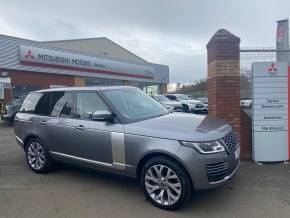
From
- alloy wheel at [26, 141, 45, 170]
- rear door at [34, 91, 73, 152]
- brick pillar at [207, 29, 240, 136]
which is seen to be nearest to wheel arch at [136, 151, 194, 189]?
rear door at [34, 91, 73, 152]

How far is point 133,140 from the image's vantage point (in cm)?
418

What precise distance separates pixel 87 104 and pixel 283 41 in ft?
15.0

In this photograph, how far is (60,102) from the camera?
5.49 meters

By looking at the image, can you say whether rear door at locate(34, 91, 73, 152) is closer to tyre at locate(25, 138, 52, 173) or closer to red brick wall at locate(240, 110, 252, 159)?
tyre at locate(25, 138, 52, 173)

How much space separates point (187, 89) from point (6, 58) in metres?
30.4

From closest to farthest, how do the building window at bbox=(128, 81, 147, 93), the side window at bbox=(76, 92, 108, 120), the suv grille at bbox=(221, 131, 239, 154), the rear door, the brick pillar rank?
the suv grille at bbox=(221, 131, 239, 154) → the side window at bbox=(76, 92, 108, 120) → the rear door → the brick pillar → the building window at bbox=(128, 81, 147, 93)

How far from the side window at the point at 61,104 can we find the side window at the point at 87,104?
0.22 metres

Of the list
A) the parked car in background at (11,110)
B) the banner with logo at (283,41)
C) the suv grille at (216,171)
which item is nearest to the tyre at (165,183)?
the suv grille at (216,171)

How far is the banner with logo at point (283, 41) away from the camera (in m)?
6.33

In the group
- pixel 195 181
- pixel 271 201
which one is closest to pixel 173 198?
pixel 195 181

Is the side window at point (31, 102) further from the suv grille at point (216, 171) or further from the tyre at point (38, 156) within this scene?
the suv grille at point (216, 171)

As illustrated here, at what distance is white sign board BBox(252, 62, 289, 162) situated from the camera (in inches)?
237

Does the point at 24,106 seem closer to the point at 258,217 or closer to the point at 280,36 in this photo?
the point at 258,217

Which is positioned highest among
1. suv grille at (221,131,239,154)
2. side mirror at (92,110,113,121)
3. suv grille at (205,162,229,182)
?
side mirror at (92,110,113,121)
